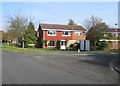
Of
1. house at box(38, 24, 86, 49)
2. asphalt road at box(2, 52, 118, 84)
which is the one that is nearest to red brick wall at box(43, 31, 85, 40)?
house at box(38, 24, 86, 49)

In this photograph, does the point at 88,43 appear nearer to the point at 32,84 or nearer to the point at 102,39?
the point at 102,39

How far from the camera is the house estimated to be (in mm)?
65188

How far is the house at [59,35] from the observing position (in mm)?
65188

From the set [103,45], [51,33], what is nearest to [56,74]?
[103,45]

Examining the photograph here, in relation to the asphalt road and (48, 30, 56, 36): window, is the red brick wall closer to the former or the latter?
(48, 30, 56, 36): window

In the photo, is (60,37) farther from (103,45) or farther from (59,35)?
(103,45)

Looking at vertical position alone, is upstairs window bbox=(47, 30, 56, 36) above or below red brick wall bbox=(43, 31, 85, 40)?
above

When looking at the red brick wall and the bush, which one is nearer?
the bush

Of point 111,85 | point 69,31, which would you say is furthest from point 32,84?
point 69,31

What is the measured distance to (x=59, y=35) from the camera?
67125 millimetres

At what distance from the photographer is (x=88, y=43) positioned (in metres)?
55.0

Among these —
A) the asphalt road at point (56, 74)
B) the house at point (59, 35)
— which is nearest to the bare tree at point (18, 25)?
the house at point (59, 35)

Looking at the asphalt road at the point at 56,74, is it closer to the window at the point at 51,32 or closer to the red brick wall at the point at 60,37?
the red brick wall at the point at 60,37

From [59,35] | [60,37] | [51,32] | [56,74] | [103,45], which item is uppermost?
[51,32]
